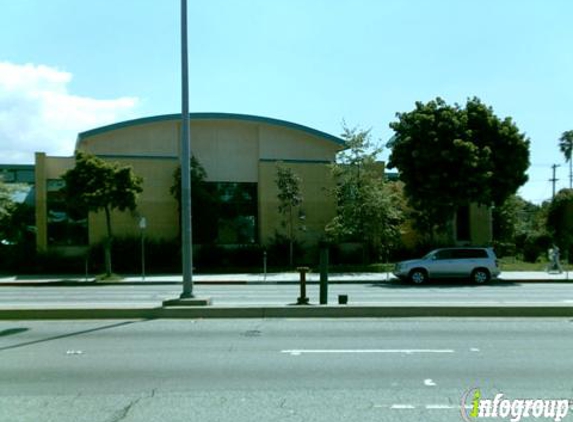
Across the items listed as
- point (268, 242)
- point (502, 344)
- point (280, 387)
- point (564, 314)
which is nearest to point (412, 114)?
point (268, 242)

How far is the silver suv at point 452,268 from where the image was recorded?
82.8ft

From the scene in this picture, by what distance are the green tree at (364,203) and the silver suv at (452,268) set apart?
24.7 feet

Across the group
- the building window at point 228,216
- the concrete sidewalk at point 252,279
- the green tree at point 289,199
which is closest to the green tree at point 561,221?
the concrete sidewalk at point 252,279

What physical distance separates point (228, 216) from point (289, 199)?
484 cm

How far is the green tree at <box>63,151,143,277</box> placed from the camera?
2822 centimetres

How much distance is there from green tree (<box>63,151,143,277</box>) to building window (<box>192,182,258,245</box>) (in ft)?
24.0

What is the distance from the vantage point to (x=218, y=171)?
124ft

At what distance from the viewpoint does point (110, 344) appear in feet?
30.9

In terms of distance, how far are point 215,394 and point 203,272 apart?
2687 cm

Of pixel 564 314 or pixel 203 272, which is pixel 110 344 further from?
pixel 203 272

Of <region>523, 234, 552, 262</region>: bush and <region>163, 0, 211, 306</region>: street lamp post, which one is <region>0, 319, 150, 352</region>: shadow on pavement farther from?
<region>523, 234, 552, 262</region>: bush

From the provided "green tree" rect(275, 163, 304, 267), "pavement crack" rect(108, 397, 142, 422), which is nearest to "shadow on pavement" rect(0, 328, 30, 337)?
"pavement crack" rect(108, 397, 142, 422)

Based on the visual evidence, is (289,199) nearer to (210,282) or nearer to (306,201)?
(306,201)

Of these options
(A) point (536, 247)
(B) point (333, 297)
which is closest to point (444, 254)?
(B) point (333, 297)
